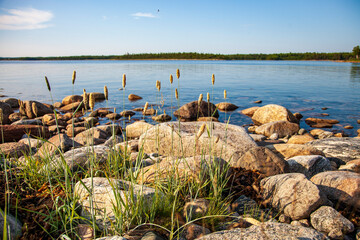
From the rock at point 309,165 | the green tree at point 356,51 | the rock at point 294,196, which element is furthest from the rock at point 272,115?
the green tree at point 356,51

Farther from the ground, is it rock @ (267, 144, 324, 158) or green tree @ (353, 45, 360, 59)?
green tree @ (353, 45, 360, 59)

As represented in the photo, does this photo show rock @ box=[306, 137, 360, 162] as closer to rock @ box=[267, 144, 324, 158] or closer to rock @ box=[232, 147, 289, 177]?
rock @ box=[267, 144, 324, 158]

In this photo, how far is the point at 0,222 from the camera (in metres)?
2.60

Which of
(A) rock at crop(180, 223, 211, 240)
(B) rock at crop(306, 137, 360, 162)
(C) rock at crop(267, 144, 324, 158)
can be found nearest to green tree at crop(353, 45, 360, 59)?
A: (B) rock at crop(306, 137, 360, 162)

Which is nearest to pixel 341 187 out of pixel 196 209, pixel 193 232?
pixel 196 209

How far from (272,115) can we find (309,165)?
8014mm

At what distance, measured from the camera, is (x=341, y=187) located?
3748 mm

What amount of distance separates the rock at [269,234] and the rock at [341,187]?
1.60m

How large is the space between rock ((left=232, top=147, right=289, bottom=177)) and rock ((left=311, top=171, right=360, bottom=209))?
0.60 metres

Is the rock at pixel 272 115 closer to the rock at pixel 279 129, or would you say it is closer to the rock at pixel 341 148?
the rock at pixel 279 129

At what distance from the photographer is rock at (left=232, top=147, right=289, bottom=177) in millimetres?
4227

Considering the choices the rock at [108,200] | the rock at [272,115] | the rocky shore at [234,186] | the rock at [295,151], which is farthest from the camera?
the rock at [272,115]

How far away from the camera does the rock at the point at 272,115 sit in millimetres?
12109

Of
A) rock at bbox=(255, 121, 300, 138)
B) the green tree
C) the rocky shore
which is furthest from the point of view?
the green tree
